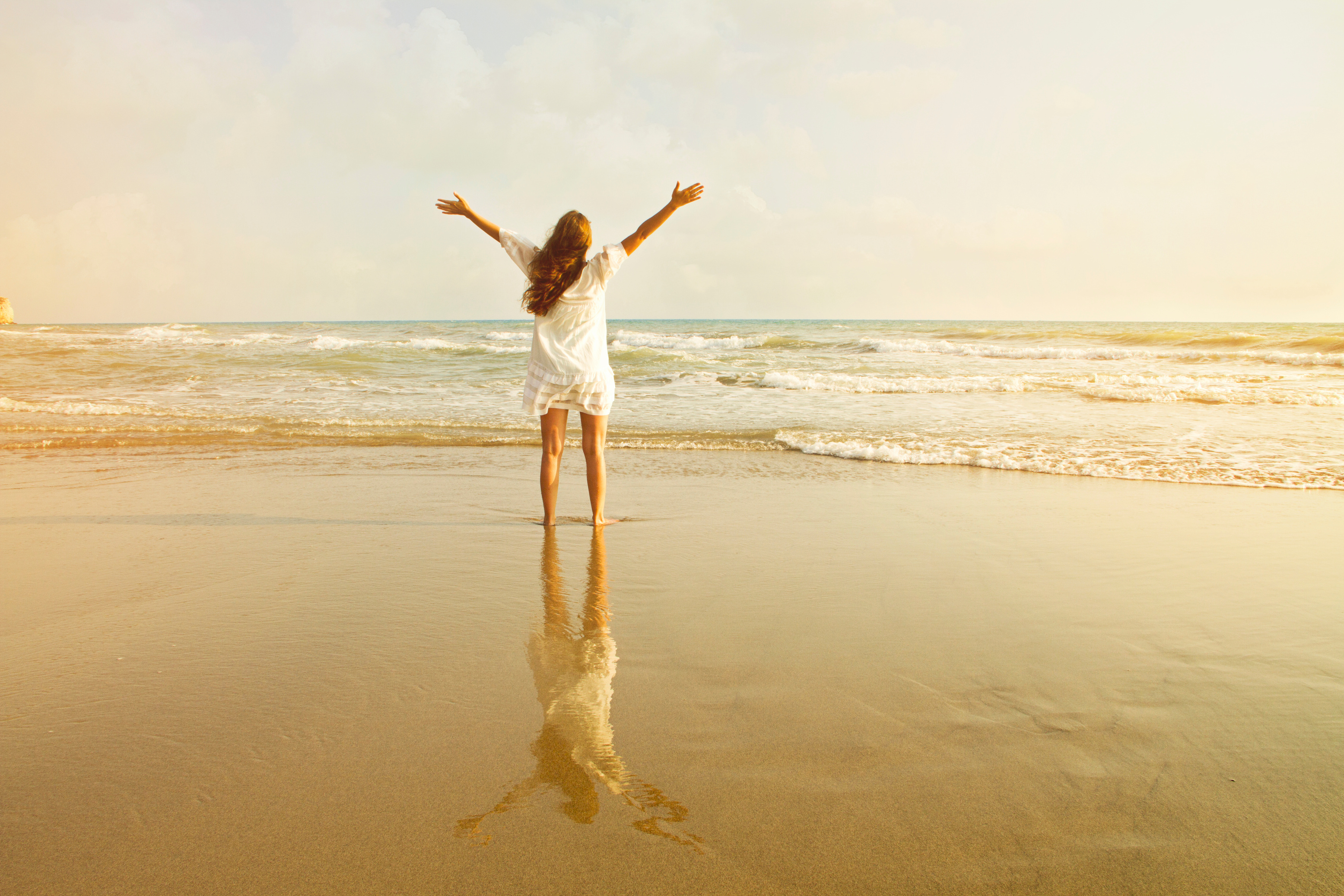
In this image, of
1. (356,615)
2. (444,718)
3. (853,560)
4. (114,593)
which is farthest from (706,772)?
(114,593)

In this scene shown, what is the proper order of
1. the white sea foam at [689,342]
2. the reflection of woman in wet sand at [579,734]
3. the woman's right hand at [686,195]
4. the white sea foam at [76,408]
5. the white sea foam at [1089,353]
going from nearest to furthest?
the reflection of woman in wet sand at [579,734] → the woman's right hand at [686,195] → the white sea foam at [76,408] → the white sea foam at [1089,353] → the white sea foam at [689,342]

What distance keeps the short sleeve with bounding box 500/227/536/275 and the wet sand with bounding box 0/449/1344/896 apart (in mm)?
1536

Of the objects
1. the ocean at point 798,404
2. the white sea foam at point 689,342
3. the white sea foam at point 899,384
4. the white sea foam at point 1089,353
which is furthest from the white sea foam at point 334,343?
the white sea foam at point 1089,353

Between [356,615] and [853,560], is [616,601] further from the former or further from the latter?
[853,560]

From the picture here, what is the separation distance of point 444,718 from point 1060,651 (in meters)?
2.12

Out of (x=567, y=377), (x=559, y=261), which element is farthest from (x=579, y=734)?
(x=559, y=261)

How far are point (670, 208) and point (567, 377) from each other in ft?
3.50

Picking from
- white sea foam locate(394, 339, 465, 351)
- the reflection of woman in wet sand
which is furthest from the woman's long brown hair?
white sea foam locate(394, 339, 465, 351)

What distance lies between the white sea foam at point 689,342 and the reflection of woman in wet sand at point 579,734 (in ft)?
81.0

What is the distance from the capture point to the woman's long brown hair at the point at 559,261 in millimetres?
3869

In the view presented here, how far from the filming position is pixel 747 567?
3.75 metres

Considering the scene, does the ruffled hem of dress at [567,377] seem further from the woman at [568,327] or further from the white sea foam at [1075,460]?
the white sea foam at [1075,460]

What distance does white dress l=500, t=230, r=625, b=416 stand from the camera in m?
4.03

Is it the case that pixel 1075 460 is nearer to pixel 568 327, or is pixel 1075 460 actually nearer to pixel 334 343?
pixel 568 327
